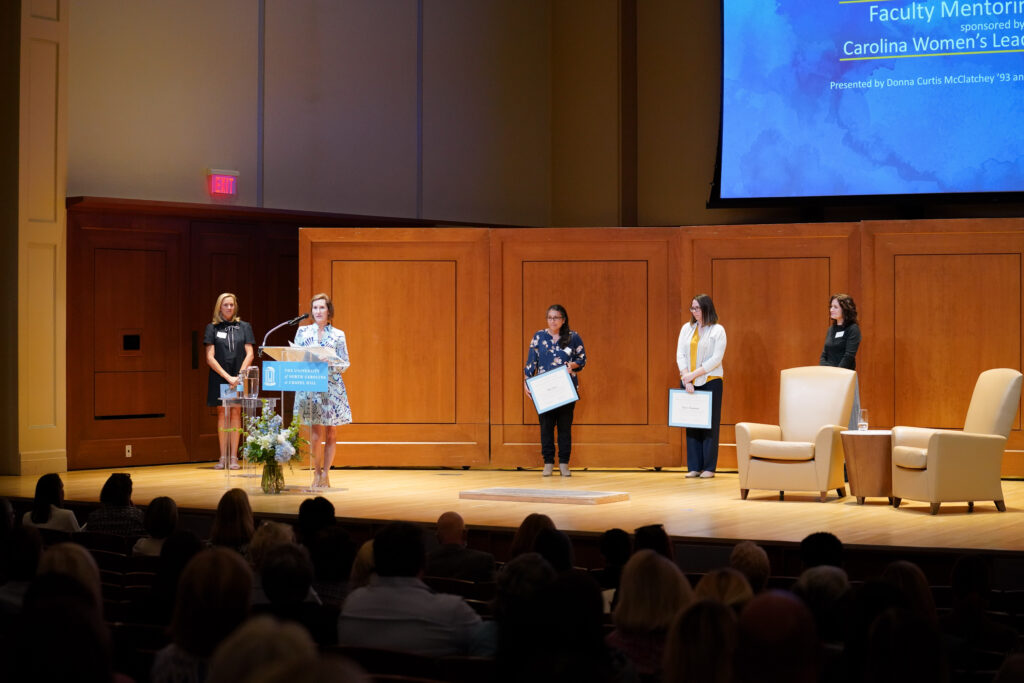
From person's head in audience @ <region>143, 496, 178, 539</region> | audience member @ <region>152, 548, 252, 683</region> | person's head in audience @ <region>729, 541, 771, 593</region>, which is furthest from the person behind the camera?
→ person's head in audience @ <region>143, 496, 178, 539</region>

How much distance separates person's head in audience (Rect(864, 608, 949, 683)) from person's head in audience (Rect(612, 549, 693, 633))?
743 millimetres

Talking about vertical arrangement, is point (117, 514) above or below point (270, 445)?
below

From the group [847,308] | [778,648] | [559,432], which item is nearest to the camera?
[778,648]

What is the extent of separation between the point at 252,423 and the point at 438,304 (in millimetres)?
2353

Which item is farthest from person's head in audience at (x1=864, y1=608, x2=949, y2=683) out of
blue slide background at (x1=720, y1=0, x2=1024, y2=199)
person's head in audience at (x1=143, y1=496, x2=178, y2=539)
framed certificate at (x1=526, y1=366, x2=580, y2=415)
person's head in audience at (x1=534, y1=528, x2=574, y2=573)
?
blue slide background at (x1=720, y1=0, x2=1024, y2=199)

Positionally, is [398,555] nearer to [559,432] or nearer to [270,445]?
[270,445]

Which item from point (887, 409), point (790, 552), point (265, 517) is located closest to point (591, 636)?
point (790, 552)

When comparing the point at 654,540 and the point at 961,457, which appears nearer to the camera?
the point at 654,540

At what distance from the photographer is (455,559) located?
15.2 feet

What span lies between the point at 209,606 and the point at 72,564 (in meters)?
0.61

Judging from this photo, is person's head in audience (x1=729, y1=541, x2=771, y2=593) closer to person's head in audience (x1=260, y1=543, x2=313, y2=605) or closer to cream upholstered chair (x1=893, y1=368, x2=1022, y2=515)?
person's head in audience (x1=260, y1=543, x2=313, y2=605)

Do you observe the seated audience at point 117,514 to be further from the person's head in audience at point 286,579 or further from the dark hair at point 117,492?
the person's head in audience at point 286,579

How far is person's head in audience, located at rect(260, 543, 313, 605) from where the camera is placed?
326cm

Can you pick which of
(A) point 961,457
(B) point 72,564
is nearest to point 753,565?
(B) point 72,564
